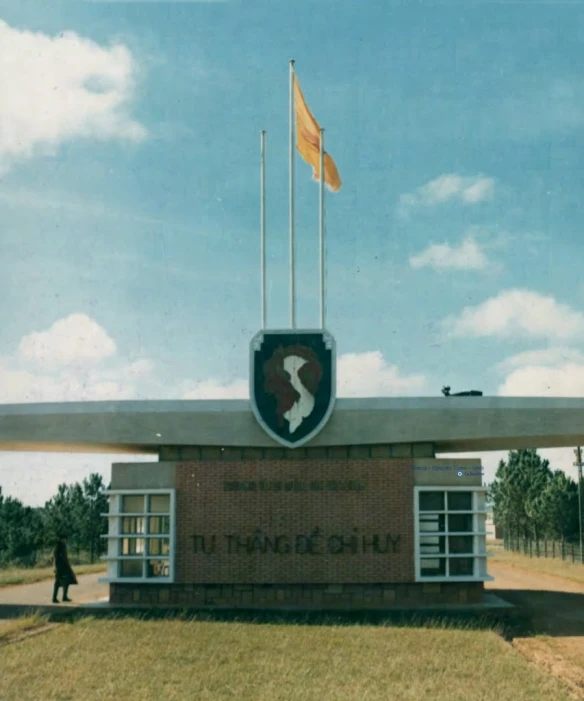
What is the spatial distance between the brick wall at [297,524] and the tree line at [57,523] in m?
33.8

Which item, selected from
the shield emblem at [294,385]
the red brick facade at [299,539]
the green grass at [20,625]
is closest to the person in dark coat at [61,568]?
the red brick facade at [299,539]

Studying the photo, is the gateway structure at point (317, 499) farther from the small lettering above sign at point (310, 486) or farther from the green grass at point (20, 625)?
the green grass at point (20, 625)

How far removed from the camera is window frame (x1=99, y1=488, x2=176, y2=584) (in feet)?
76.0

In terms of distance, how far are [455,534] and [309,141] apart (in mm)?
11443

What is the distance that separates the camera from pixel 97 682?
1395 centimetres

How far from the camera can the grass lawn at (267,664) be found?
13219 mm

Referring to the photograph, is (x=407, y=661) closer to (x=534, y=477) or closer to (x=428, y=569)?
(x=428, y=569)

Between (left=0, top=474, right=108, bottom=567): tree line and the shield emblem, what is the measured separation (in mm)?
35120

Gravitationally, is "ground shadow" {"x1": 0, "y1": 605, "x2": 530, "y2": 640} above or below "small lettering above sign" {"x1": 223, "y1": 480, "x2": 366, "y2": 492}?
below

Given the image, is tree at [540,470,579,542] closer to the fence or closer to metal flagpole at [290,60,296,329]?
the fence

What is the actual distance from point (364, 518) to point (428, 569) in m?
2.02

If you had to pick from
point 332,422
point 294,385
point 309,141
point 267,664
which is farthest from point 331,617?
point 309,141

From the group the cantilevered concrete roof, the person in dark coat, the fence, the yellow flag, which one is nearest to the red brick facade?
the cantilevered concrete roof

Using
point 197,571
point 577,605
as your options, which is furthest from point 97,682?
point 577,605
